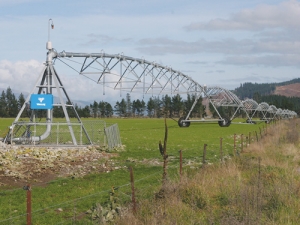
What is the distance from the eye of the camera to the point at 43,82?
27.9 metres

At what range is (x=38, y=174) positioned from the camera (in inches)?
677

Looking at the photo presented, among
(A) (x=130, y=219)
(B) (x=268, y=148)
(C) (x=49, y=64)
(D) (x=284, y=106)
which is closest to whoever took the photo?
(A) (x=130, y=219)

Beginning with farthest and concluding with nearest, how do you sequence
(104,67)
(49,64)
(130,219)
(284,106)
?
(284,106), (104,67), (49,64), (130,219)

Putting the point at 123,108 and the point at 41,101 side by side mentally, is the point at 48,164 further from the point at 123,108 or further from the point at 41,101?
the point at 123,108

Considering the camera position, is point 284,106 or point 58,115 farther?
point 284,106

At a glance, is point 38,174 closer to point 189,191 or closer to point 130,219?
point 189,191

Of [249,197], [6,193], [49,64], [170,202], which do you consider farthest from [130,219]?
[49,64]

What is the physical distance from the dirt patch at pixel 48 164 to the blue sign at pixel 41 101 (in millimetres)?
3421

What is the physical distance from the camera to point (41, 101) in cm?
2673

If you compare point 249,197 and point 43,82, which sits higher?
point 43,82

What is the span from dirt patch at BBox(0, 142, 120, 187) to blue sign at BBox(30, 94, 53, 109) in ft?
11.2

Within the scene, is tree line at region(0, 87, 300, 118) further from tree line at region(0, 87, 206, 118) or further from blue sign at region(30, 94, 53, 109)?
blue sign at region(30, 94, 53, 109)

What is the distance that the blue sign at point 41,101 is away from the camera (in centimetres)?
2656

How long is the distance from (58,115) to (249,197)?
109 metres
